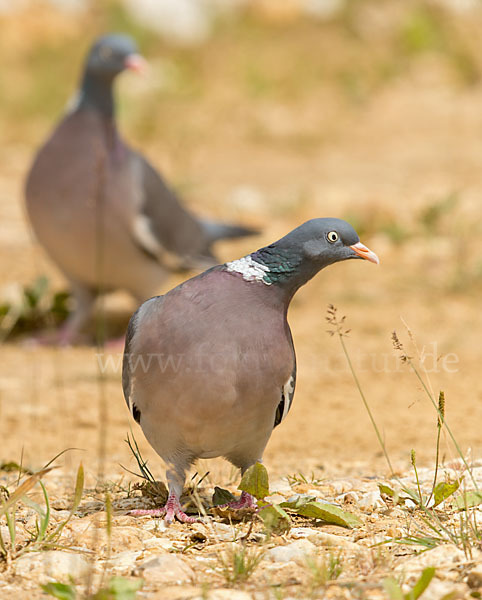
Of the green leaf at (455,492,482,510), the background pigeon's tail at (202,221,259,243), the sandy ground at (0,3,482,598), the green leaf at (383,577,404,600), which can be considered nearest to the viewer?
the green leaf at (383,577,404,600)

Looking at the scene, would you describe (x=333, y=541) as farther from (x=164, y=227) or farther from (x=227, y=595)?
(x=164, y=227)

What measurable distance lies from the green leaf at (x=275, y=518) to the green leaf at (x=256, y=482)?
0.06 m

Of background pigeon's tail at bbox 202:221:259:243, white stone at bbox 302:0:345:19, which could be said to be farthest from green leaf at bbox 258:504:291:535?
white stone at bbox 302:0:345:19

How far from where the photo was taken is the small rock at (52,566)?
242cm

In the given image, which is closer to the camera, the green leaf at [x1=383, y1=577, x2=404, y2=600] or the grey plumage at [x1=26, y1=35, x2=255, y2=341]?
the green leaf at [x1=383, y1=577, x2=404, y2=600]

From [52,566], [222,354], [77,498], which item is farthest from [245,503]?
[52,566]

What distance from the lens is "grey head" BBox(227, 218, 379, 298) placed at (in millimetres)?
2971

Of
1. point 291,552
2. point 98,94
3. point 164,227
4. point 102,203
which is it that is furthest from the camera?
point 164,227

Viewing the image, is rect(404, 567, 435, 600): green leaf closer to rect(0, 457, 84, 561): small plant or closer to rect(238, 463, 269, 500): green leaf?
rect(238, 463, 269, 500): green leaf

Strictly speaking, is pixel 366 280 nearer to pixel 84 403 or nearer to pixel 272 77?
pixel 84 403

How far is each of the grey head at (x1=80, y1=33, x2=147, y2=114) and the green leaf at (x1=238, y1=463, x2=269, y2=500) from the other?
427 cm

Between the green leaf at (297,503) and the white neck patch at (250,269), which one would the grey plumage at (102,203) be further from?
the green leaf at (297,503)

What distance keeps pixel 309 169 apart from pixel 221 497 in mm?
8921

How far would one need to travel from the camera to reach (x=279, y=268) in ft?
9.75
